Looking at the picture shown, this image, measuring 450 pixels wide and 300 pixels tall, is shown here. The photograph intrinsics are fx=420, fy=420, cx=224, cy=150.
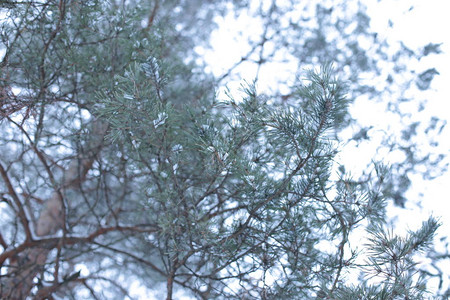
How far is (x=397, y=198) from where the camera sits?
2.30 meters

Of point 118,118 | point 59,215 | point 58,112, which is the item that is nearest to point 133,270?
point 59,215

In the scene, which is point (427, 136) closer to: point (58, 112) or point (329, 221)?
point (329, 221)

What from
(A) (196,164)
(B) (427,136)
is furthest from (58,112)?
(B) (427,136)

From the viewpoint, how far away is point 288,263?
1.68 m

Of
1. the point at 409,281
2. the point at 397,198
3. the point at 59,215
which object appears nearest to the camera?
the point at 409,281

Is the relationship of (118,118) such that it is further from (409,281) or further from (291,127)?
(409,281)

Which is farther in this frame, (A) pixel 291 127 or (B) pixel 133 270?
(B) pixel 133 270

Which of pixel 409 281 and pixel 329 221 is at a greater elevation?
pixel 329 221

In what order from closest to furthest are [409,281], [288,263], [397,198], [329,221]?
[409,281], [329,221], [288,263], [397,198]

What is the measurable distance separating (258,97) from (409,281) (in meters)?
0.73

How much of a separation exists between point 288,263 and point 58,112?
5.03 feet

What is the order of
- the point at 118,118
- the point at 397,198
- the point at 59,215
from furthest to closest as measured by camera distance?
the point at 59,215 → the point at 397,198 → the point at 118,118

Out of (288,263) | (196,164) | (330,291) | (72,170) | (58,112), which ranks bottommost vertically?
(330,291)

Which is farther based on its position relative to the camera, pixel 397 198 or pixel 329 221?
pixel 397 198
